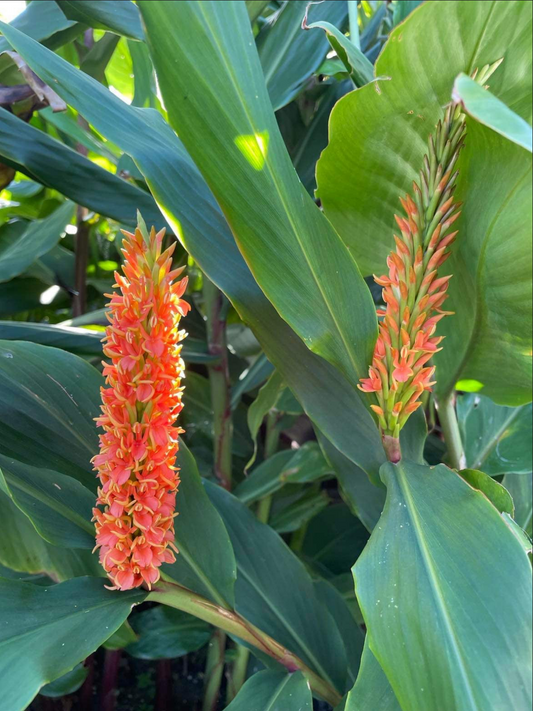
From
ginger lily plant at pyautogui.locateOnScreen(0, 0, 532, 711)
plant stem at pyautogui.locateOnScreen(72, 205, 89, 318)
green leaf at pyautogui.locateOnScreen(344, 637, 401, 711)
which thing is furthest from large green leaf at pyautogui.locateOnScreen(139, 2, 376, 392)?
plant stem at pyautogui.locateOnScreen(72, 205, 89, 318)

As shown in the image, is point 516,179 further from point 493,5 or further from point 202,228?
point 202,228

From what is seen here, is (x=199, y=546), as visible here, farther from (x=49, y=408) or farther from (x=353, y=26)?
(x=353, y=26)

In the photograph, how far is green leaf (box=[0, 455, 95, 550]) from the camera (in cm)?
47

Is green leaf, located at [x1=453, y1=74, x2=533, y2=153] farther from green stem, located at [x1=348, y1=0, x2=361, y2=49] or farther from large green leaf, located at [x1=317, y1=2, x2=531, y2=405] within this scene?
green stem, located at [x1=348, y1=0, x2=361, y2=49]

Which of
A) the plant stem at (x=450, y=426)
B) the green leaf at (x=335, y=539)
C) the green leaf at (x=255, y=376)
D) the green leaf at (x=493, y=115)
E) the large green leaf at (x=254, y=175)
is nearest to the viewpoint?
the green leaf at (x=493, y=115)

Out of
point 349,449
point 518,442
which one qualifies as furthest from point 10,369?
point 518,442

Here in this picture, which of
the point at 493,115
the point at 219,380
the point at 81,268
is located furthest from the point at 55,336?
the point at 493,115

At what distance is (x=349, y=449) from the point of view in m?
0.52

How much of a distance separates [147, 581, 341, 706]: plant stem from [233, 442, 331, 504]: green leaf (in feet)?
0.81

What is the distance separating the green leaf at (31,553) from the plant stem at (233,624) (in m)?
0.18

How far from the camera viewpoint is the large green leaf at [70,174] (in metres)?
0.63

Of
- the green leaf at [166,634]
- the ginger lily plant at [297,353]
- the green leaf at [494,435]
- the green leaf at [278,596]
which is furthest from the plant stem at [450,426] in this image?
the green leaf at [166,634]

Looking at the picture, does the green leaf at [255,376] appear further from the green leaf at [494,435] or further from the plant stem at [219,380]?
the green leaf at [494,435]

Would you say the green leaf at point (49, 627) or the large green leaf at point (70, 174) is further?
the large green leaf at point (70, 174)
